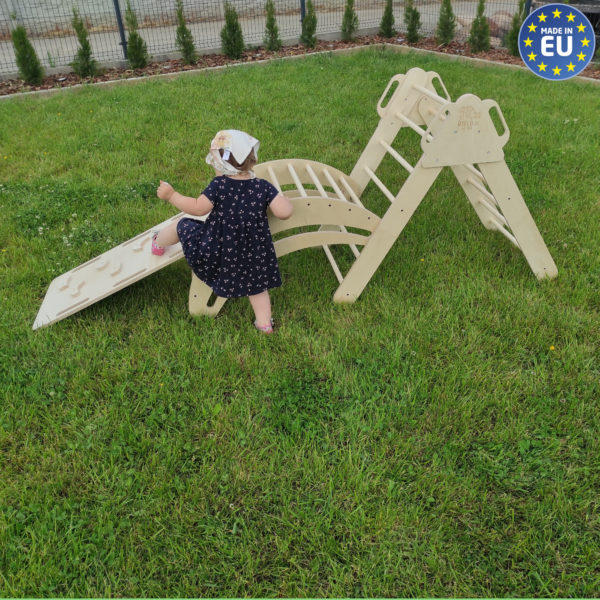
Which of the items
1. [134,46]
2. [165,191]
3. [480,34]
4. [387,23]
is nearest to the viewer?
[165,191]

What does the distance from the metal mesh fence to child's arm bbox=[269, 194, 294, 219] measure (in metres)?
8.64

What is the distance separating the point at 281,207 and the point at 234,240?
287 mm

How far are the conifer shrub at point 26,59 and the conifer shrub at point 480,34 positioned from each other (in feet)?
23.2

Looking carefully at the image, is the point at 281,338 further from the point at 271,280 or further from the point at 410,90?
the point at 410,90

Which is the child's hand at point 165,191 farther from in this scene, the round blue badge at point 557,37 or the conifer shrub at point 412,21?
the conifer shrub at point 412,21

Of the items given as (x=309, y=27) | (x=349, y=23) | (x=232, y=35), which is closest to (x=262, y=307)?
(x=232, y=35)

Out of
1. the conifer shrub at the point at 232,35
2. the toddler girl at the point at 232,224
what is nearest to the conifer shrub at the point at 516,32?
the conifer shrub at the point at 232,35

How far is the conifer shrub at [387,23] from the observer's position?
9500 millimetres

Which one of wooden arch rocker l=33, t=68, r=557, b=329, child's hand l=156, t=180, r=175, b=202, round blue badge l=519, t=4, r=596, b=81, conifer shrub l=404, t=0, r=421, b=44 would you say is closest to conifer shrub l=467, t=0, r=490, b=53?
round blue badge l=519, t=4, r=596, b=81

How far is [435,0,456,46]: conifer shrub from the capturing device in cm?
915

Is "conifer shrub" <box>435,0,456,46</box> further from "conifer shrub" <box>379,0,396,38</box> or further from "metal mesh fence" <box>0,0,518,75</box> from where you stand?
"conifer shrub" <box>379,0,396,38</box>

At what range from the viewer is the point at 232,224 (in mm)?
2531

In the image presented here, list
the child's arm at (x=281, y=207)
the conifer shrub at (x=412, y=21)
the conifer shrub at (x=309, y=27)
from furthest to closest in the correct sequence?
the conifer shrub at (x=412, y=21) < the conifer shrub at (x=309, y=27) < the child's arm at (x=281, y=207)

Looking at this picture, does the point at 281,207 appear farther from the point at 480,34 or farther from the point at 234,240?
the point at 480,34
